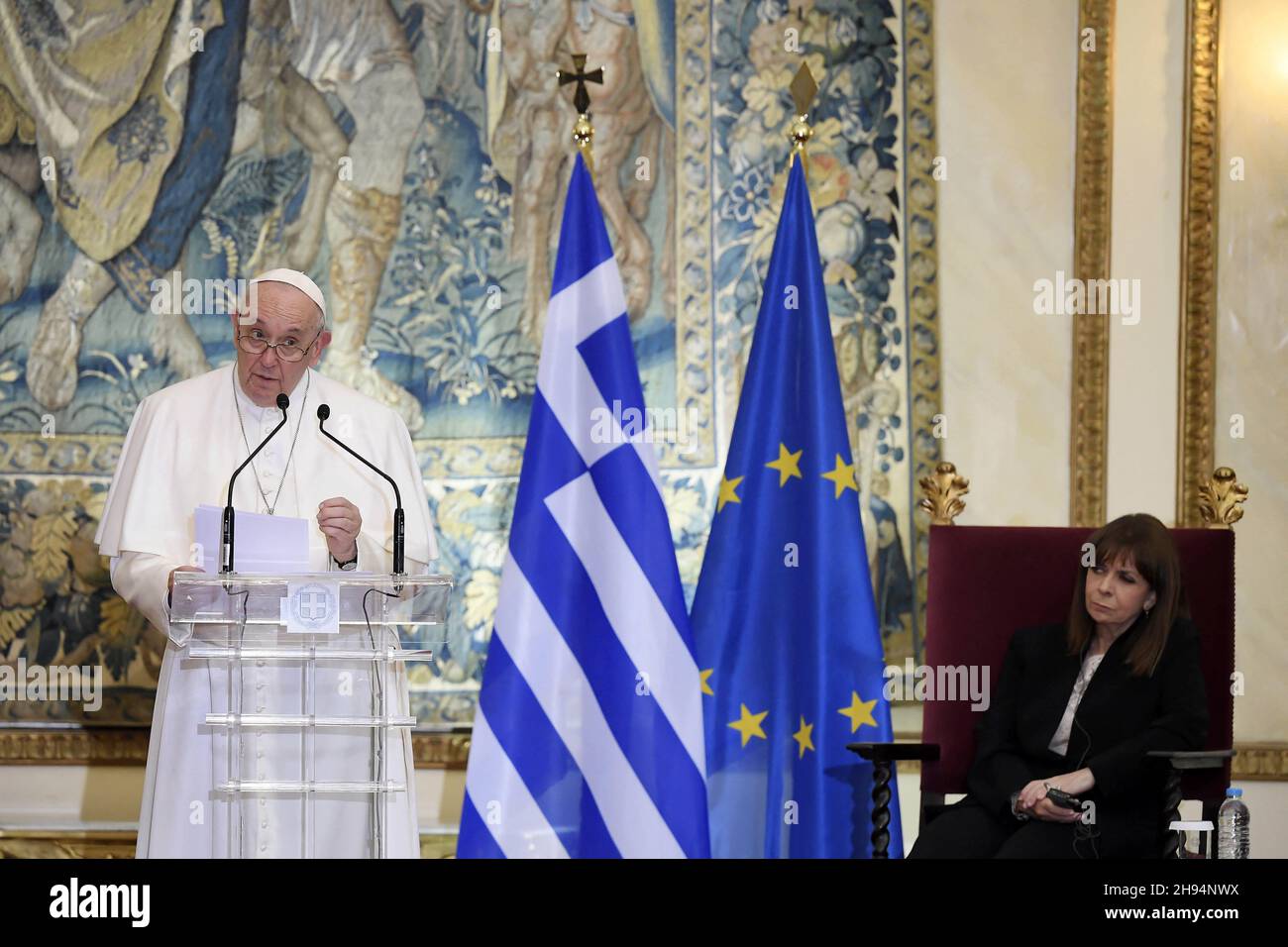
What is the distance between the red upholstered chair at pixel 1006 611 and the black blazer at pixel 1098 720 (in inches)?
4.8

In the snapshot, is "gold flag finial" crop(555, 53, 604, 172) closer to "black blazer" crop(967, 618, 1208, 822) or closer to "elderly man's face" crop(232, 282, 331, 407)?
"elderly man's face" crop(232, 282, 331, 407)

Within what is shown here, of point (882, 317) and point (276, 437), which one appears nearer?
point (276, 437)

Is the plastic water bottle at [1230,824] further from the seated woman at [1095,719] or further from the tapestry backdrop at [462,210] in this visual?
the tapestry backdrop at [462,210]

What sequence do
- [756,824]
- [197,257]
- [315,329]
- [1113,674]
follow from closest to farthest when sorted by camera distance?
[315,329], [1113,674], [756,824], [197,257]

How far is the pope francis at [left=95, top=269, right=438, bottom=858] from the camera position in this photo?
11.4 feet

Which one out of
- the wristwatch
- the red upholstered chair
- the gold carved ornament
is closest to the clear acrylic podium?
the red upholstered chair

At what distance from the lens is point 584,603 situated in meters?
4.29

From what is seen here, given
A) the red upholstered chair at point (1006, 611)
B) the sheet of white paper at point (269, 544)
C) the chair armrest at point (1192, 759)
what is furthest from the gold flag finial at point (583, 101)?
the chair armrest at point (1192, 759)

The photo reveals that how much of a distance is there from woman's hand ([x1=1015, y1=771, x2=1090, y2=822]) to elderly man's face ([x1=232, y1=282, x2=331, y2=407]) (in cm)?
213

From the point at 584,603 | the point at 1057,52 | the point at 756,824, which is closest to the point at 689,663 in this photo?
the point at 584,603

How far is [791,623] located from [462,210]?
5.99 ft

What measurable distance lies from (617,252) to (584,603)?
1440 millimetres

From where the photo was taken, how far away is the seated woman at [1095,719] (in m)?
3.90

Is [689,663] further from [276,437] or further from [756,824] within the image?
[276,437]
